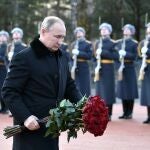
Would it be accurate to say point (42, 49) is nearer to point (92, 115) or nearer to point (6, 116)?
point (92, 115)

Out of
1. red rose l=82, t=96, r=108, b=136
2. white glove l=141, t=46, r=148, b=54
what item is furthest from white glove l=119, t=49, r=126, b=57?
red rose l=82, t=96, r=108, b=136

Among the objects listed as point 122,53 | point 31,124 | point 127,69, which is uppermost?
point 122,53

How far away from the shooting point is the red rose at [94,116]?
452cm

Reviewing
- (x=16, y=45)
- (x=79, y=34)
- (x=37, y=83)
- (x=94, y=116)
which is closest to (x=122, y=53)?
(x=79, y=34)

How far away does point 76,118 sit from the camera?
4.67m

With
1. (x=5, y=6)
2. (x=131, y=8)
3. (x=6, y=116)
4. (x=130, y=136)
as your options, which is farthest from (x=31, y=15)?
(x=130, y=136)

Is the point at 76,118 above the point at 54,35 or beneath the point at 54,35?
beneath

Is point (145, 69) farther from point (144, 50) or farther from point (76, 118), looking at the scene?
point (76, 118)

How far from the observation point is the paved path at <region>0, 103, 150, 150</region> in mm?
8633

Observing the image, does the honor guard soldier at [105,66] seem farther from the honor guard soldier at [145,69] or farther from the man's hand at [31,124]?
the man's hand at [31,124]

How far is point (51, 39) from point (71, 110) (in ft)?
2.02

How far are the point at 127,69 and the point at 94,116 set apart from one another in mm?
7576

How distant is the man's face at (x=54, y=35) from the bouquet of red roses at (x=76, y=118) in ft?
1.61

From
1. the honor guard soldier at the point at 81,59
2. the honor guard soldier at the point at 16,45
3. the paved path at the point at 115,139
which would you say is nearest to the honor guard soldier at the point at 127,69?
the paved path at the point at 115,139
